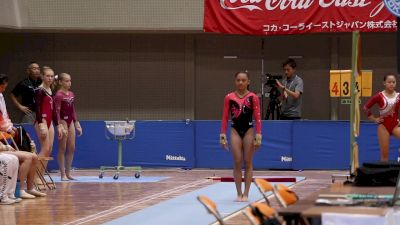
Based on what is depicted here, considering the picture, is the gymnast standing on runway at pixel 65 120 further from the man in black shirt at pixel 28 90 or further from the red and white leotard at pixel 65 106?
the man in black shirt at pixel 28 90

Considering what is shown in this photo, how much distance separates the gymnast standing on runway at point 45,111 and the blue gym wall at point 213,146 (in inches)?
128

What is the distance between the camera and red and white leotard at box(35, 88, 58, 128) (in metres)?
15.6

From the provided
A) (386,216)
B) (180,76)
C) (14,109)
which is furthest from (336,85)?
(386,216)

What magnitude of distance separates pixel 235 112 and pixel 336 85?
572cm

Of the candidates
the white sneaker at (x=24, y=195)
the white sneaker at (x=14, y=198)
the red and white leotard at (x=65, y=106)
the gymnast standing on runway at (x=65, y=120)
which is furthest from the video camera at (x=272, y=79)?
the white sneaker at (x=14, y=198)

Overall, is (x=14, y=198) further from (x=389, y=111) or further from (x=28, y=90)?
(x=389, y=111)

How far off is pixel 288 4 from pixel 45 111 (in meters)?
7.50

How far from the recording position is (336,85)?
18.4 metres

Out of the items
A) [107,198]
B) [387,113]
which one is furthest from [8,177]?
[387,113]

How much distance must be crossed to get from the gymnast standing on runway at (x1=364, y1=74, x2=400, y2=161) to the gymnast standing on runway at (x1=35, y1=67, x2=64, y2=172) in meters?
5.87

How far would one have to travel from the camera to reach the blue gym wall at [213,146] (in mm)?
18781

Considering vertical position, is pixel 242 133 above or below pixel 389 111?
below

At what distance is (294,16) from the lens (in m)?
20.7

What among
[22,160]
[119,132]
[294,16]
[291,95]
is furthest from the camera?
[294,16]
